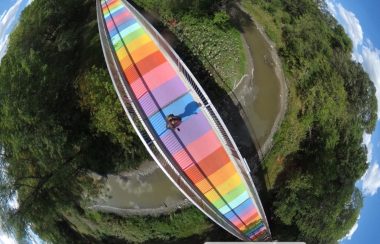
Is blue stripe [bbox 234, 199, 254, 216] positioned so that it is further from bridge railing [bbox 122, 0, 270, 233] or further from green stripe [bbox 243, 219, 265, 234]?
green stripe [bbox 243, 219, 265, 234]

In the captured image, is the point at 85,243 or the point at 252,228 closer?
the point at 252,228

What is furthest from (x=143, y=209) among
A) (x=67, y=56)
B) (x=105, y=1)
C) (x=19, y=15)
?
(x=19, y=15)

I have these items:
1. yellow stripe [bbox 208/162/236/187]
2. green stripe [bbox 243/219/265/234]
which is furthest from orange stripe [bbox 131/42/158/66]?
green stripe [bbox 243/219/265/234]

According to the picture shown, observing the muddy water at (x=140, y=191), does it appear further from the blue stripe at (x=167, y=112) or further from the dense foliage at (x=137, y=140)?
the blue stripe at (x=167, y=112)

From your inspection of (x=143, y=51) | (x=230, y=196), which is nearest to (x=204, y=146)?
(x=230, y=196)

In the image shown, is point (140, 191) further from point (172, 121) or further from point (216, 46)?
point (216, 46)

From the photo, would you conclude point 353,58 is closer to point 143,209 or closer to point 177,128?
point 177,128
